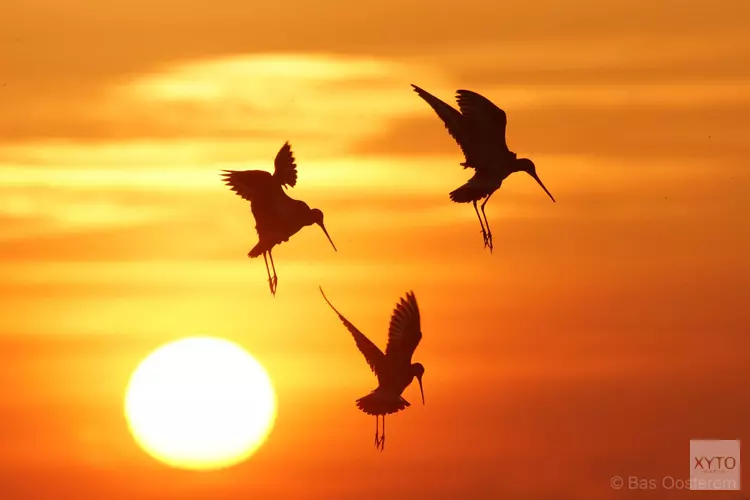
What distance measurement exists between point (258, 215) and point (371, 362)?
554 cm

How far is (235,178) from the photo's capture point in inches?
2137

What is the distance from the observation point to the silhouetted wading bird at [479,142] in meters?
53.8

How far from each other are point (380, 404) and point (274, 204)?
6629mm

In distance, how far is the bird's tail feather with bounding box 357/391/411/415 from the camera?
54156 millimetres

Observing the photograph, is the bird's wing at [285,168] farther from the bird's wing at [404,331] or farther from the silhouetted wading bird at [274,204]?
the bird's wing at [404,331]

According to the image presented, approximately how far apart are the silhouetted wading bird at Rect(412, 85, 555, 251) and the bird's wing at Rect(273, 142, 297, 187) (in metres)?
4.32

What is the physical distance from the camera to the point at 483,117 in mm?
54188

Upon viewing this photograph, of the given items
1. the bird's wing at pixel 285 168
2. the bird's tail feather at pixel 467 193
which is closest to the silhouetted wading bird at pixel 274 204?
the bird's wing at pixel 285 168

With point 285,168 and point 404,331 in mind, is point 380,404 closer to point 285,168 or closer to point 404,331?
point 404,331

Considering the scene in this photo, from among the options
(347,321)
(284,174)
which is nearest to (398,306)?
(347,321)

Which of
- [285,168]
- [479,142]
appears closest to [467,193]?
[479,142]

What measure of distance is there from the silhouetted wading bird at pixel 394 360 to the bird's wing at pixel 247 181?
4.97 metres

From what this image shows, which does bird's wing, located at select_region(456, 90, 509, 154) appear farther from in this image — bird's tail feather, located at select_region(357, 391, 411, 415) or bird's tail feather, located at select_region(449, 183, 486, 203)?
bird's tail feather, located at select_region(357, 391, 411, 415)

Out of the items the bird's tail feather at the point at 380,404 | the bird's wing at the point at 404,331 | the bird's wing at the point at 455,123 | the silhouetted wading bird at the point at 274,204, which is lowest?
the bird's tail feather at the point at 380,404
